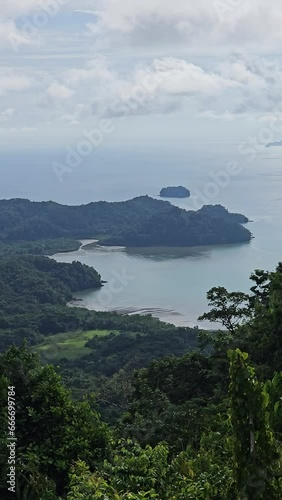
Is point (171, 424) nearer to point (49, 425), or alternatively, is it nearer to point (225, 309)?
point (49, 425)

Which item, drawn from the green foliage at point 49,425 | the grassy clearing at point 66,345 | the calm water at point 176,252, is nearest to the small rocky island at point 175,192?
the calm water at point 176,252

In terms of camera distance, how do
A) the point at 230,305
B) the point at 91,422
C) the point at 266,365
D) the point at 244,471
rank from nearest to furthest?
the point at 244,471 < the point at 91,422 < the point at 266,365 < the point at 230,305

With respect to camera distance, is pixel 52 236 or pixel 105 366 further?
pixel 52 236

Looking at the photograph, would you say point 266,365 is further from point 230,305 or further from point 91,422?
point 230,305

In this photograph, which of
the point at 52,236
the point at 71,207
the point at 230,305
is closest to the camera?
the point at 230,305

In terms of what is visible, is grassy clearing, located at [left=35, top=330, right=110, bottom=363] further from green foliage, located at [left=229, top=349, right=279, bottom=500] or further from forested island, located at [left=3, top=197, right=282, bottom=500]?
green foliage, located at [left=229, top=349, right=279, bottom=500]

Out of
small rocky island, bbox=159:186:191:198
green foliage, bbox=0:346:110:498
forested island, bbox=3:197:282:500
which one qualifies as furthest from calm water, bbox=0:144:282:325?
green foliage, bbox=0:346:110:498

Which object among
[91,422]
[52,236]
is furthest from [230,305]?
[52,236]
